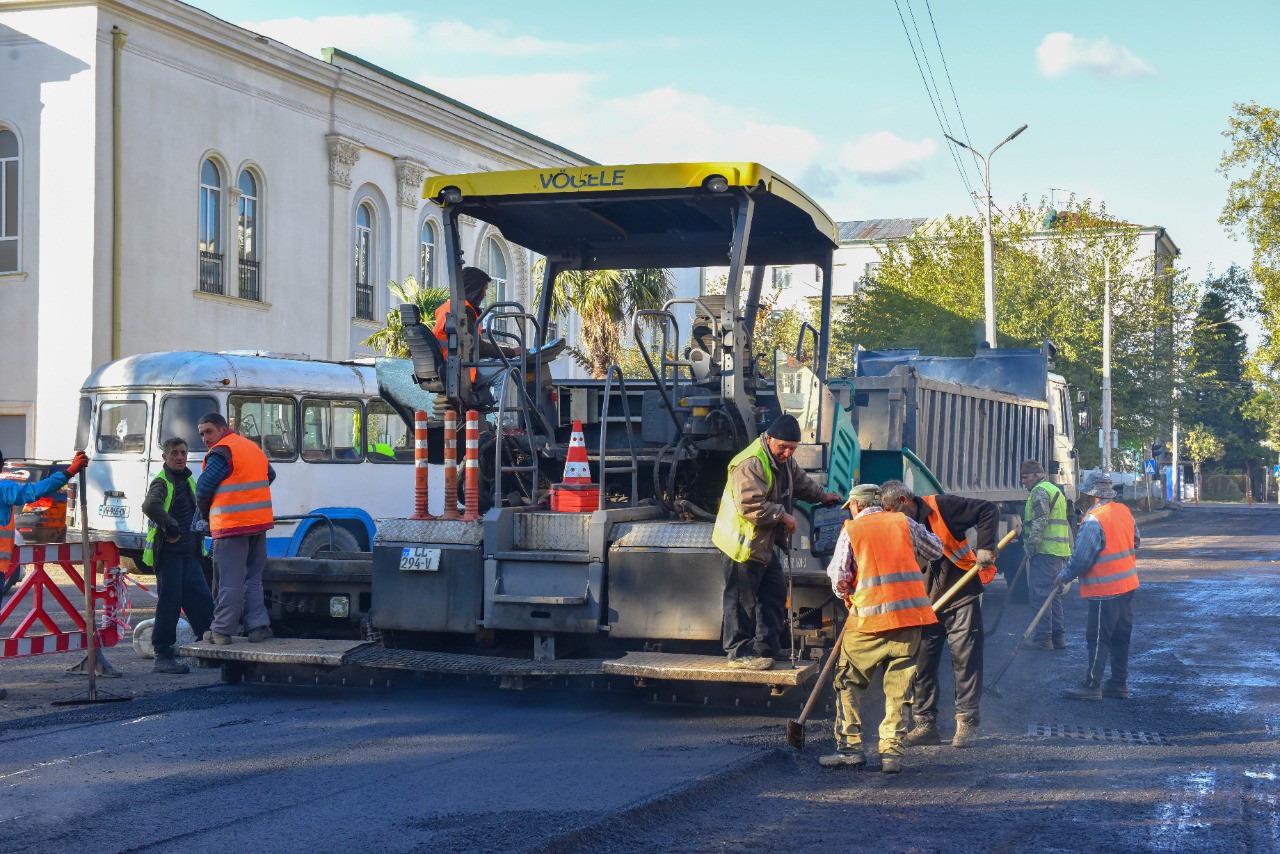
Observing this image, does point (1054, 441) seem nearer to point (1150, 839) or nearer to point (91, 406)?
point (91, 406)

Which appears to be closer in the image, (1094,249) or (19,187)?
(19,187)

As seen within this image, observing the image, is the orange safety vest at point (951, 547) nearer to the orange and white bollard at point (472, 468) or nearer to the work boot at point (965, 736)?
the work boot at point (965, 736)

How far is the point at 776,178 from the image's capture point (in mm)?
8164

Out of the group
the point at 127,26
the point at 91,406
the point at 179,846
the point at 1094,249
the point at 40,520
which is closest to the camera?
the point at 179,846

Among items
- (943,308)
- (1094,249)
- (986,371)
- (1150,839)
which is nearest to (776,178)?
(1150,839)

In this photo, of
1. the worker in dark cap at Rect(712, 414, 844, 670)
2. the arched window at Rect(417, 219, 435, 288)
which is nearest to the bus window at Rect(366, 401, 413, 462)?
the worker in dark cap at Rect(712, 414, 844, 670)

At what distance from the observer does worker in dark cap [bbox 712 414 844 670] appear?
25.0ft

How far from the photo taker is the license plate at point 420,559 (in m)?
8.39

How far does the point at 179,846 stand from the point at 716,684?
11.9 feet

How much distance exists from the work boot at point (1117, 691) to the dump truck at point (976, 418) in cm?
240

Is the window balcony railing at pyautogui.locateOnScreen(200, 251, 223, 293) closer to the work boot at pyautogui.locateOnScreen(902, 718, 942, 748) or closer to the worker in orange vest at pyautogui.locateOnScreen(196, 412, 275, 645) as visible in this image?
the worker in orange vest at pyautogui.locateOnScreen(196, 412, 275, 645)

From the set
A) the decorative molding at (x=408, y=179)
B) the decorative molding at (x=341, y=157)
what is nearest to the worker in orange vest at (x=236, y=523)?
the decorative molding at (x=341, y=157)

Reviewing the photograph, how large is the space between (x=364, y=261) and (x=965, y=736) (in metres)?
22.9

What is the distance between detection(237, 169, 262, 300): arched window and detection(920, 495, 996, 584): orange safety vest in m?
19.6
